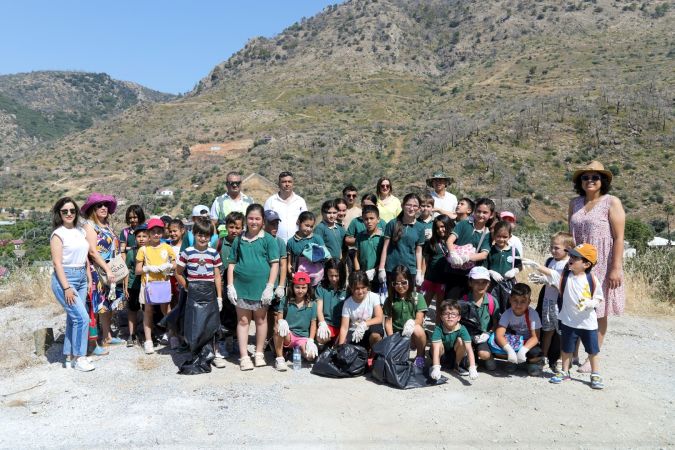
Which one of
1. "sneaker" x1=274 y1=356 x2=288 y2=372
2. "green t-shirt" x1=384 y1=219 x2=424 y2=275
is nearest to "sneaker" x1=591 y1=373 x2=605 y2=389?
"green t-shirt" x1=384 y1=219 x2=424 y2=275

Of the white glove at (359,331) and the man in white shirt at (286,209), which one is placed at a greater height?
the man in white shirt at (286,209)

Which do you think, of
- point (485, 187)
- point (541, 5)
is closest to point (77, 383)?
point (485, 187)

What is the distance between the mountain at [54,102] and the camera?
105 meters

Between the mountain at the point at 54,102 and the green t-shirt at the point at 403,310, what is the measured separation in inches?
4142

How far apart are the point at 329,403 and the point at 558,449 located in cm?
175

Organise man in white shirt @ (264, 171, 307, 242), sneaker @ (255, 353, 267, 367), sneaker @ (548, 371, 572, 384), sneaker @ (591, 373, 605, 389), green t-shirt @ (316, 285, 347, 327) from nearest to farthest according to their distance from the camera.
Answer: sneaker @ (591, 373, 605, 389) → sneaker @ (548, 371, 572, 384) → sneaker @ (255, 353, 267, 367) → green t-shirt @ (316, 285, 347, 327) → man in white shirt @ (264, 171, 307, 242)

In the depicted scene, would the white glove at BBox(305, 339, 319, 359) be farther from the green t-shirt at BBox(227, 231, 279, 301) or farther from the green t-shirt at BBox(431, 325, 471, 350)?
the green t-shirt at BBox(431, 325, 471, 350)

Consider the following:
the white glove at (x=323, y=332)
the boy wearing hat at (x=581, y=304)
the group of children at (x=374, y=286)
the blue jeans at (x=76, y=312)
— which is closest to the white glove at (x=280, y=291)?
the group of children at (x=374, y=286)

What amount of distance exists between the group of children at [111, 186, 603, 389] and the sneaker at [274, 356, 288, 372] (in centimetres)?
14

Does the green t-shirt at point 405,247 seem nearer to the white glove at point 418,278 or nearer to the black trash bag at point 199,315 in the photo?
the white glove at point 418,278

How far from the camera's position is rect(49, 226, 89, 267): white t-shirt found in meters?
4.75

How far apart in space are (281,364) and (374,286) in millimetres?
1311

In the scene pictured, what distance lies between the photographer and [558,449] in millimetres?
3475

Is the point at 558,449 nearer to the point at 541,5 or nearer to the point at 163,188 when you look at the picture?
the point at 163,188
